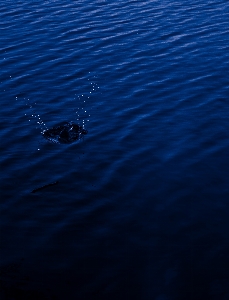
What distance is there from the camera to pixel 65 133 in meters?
21.7

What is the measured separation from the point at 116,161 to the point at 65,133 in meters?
3.23

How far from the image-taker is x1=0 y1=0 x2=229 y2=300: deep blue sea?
1438 cm

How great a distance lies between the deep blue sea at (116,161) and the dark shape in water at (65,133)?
13.0 inches

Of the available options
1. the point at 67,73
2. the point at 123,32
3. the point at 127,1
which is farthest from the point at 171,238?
the point at 127,1

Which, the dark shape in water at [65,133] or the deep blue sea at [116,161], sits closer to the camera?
the deep blue sea at [116,161]

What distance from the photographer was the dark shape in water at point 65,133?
21281mm

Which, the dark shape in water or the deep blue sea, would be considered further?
the dark shape in water

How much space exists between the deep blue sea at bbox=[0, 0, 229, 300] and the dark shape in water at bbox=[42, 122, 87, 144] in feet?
1.08

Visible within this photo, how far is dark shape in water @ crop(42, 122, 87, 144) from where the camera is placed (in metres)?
21.3

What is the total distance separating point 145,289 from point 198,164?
7.04 meters

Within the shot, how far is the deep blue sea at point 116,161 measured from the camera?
14.4m

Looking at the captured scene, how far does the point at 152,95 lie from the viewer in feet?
81.6

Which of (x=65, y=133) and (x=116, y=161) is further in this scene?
(x=65, y=133)

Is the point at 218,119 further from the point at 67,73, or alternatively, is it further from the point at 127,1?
the point at 127,1
